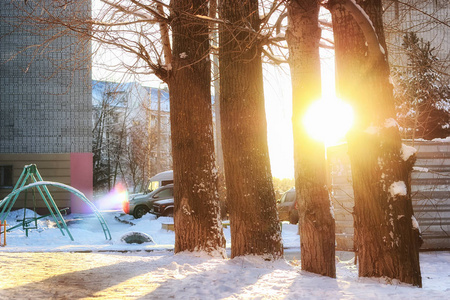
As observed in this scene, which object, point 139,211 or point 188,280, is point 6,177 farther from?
point 188,280

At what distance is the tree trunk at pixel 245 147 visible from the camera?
28.9ft

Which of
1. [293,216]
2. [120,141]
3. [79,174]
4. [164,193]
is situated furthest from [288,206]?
[120,141]

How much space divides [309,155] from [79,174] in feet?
68.6

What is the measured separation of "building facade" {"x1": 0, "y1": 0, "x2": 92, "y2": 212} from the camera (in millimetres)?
26172

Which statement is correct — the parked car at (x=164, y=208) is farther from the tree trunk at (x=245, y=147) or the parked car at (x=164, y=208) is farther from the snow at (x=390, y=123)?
the snow at (x=390, y=123)

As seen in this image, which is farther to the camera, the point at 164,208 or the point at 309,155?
the point at 164,208

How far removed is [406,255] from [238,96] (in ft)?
12.7

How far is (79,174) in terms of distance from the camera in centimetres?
2683

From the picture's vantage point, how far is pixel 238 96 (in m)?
9.01

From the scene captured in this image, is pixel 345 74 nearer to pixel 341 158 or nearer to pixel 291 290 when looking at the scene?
pixel 291 290

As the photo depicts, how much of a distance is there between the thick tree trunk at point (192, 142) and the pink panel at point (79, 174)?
18.0 m

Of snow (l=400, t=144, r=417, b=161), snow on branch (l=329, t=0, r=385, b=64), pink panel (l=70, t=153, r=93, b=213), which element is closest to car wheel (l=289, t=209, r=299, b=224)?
pink panel (l=70, t=153, r=93, b=213)

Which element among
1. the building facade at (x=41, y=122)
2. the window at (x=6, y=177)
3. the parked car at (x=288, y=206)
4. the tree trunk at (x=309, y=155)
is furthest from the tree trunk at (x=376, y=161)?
the window at (x=6, y=177)

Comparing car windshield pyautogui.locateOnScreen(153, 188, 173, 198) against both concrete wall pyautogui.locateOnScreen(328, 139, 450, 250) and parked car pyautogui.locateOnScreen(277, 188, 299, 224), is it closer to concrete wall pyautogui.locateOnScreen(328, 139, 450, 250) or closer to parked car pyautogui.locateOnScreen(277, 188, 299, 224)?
parked car pyautogui.locateOnScreen(277, 188, 299, 224)
